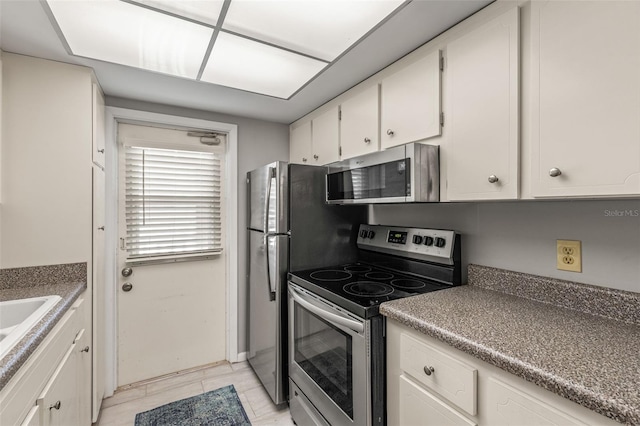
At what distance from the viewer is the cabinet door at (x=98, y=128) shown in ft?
5.83

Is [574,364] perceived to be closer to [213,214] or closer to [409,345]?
[409,345]

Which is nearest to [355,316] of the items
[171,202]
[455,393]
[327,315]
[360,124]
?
[327,315]

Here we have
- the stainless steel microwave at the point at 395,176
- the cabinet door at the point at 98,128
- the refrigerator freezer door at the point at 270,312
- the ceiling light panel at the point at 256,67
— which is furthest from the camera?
the refrigerator freezer door at the point at 270,312

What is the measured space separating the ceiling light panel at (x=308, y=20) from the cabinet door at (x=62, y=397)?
1.61 meters

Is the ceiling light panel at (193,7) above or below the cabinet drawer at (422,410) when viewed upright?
above

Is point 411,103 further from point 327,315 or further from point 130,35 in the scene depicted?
point 130,35

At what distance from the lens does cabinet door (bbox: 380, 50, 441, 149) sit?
1.44 metres

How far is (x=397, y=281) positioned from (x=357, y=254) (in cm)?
56

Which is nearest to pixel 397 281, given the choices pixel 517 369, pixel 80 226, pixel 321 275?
pixel 321 275

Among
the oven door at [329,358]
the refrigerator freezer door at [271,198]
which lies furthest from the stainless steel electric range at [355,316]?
the refrigerator freezer door at [271,198]

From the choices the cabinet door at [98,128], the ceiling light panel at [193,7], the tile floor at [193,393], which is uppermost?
the ceiling light panel at [193,7]

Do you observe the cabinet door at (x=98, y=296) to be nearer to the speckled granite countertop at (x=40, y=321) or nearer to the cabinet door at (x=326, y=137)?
the speckled granite countertop at (x=40, y=321)

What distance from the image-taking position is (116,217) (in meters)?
2.26

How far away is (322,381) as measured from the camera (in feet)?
5.33
